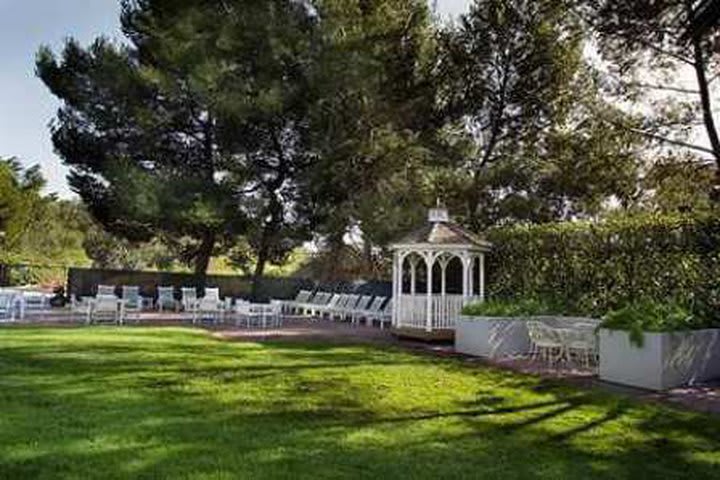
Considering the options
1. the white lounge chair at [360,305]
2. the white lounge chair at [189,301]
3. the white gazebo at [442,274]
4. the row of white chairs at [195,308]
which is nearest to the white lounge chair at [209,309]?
the row of white chairs at [195,308]

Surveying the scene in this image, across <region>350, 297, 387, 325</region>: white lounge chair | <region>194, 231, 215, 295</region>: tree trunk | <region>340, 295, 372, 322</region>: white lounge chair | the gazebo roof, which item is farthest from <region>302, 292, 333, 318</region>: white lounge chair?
the gazebo roof

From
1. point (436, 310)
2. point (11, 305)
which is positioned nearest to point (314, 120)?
point (436, 310)

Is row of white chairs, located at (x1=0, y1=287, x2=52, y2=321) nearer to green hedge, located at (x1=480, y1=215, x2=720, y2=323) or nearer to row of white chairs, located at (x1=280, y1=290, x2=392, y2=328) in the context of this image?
row of white chairs, located at (x1=280, y1=290, x2=392, y2=328)

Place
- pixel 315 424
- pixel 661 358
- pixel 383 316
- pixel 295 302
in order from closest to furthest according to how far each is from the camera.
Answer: pixel 315 424 < pixel 661 358 < pixel 383 316 < pixel 295 302

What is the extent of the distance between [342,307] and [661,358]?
12241 mm

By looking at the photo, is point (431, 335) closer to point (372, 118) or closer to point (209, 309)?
point (209, 309)

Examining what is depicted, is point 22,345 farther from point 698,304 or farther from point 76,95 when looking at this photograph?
point 76,95

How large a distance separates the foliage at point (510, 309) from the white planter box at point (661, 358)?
2899 millimetres

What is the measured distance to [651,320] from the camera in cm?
987

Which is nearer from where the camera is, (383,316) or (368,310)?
(383,316)

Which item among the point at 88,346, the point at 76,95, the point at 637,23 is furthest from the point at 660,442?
the point at 76,95

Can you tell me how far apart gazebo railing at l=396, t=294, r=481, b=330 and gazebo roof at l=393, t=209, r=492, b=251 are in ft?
3.78

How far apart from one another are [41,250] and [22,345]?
3283 cm

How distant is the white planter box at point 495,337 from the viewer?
12.6 m
